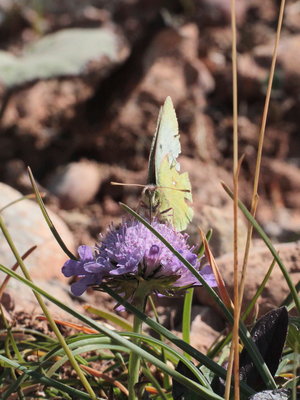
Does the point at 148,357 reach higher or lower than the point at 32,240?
higher

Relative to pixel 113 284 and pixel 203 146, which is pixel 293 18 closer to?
pixel 203 146

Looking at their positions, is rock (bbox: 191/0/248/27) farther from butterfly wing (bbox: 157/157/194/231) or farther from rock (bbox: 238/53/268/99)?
butterfly wing (bbox: 157/157/194/231)

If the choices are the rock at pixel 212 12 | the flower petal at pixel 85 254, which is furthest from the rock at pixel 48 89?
the flower petal at pixel 85 254

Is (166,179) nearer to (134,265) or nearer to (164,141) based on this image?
(164,141)

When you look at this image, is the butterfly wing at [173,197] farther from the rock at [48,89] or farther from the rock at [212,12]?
the rock at [212,12]

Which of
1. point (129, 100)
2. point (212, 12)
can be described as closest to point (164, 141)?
point (129, 100)

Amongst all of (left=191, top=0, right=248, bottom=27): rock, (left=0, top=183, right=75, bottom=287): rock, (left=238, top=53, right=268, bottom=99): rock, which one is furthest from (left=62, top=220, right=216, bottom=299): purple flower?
(left=191, top=0, right=248, bottom=27): rock
